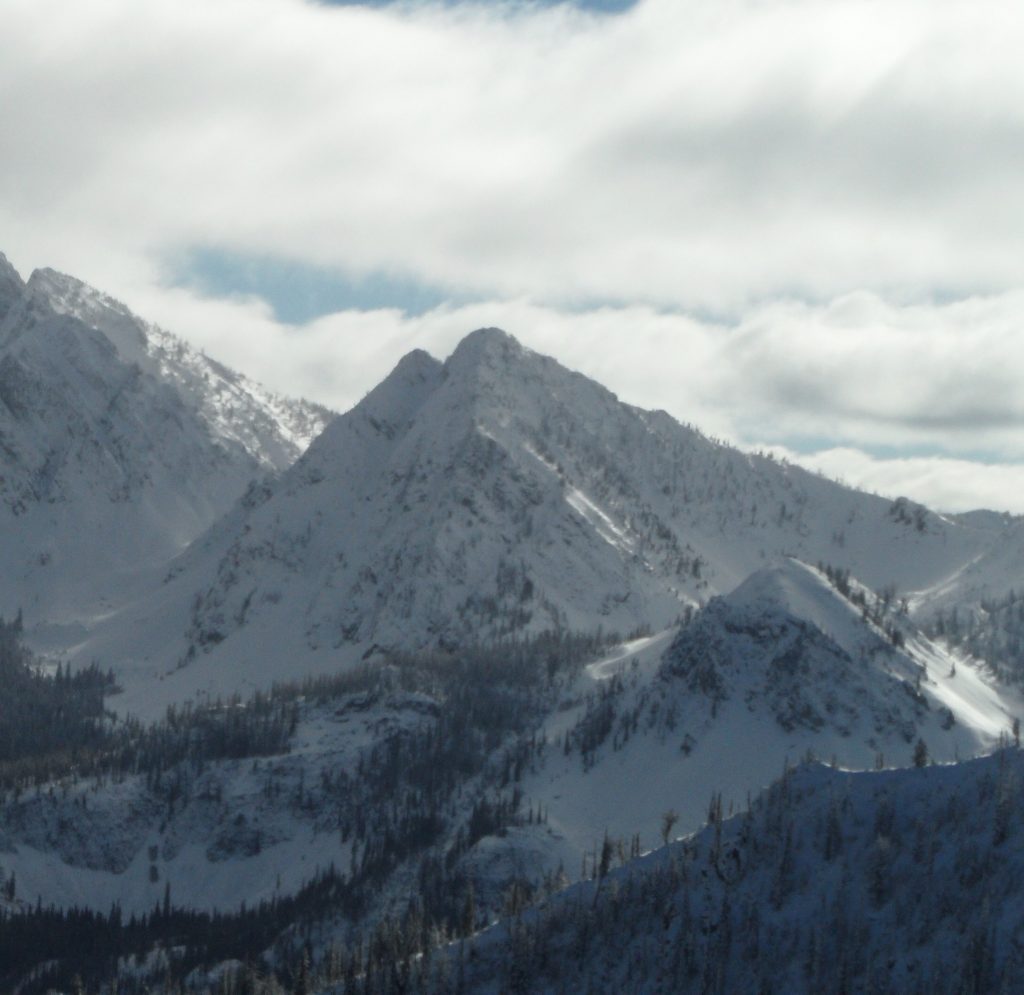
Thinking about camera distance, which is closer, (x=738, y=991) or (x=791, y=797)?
(x=738, y=991)

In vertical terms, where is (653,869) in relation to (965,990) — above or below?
above

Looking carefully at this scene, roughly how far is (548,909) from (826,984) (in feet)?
124

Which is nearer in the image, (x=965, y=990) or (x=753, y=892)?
(x=965, y=990)

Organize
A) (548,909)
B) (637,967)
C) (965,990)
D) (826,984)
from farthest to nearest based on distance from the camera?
1. (548,909)
2. (637,967)
3. (826,984)
4. (965,990)

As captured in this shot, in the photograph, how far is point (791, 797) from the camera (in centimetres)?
19350

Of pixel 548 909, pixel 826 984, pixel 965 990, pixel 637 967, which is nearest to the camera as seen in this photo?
pixel 965 990

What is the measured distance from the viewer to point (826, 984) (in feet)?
539

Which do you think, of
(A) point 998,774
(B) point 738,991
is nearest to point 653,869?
(B) point 738,991

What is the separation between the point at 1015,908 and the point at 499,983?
5467cm

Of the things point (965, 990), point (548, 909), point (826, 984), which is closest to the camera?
point (965, 990)

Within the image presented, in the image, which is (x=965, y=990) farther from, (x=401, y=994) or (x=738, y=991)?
(x=401, y=994)

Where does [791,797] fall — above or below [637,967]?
above

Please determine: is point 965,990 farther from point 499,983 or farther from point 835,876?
point 499,983

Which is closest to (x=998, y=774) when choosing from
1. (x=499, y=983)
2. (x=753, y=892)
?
Answer: (x=753, y=892)
